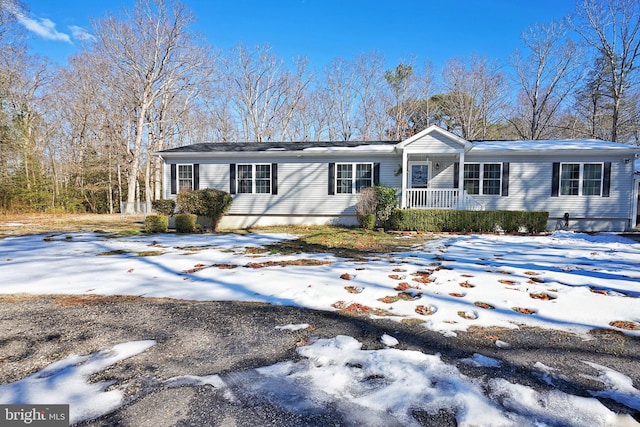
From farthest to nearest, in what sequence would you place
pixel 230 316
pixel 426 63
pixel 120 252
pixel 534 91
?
pixel 426 63 < pixel 534 91 < pixel 120 252 < pixel 230 316

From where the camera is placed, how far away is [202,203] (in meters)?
10.3

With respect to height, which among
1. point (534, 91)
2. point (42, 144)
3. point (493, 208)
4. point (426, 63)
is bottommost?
point (493, 208)

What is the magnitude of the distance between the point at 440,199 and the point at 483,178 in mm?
1953

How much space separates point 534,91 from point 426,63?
29.1 feet

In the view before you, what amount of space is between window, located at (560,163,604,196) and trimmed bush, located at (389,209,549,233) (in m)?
2.14

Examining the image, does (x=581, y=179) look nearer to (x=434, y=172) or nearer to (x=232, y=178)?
(x=434, y=172)

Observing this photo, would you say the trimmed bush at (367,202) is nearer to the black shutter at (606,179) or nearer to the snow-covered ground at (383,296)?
the snow-covered ground at (383,296)

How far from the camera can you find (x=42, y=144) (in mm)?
19484

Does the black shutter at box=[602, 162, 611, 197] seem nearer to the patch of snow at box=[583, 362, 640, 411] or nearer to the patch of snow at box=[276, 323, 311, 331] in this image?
the patch of snow at box=[583, 362, 640, 411]

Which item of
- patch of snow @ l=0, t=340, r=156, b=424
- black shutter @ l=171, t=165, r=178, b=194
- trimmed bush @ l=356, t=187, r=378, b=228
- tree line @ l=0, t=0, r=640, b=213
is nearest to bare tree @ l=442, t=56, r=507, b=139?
tree line @ l=0, t=0, r=640, b=213

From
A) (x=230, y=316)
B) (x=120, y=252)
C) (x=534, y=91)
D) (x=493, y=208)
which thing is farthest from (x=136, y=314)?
(x=534, y=91)

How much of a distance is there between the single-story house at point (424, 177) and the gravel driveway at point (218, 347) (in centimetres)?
913

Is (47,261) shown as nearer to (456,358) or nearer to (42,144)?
(456,358)

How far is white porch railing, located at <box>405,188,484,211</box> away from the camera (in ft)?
36.0
